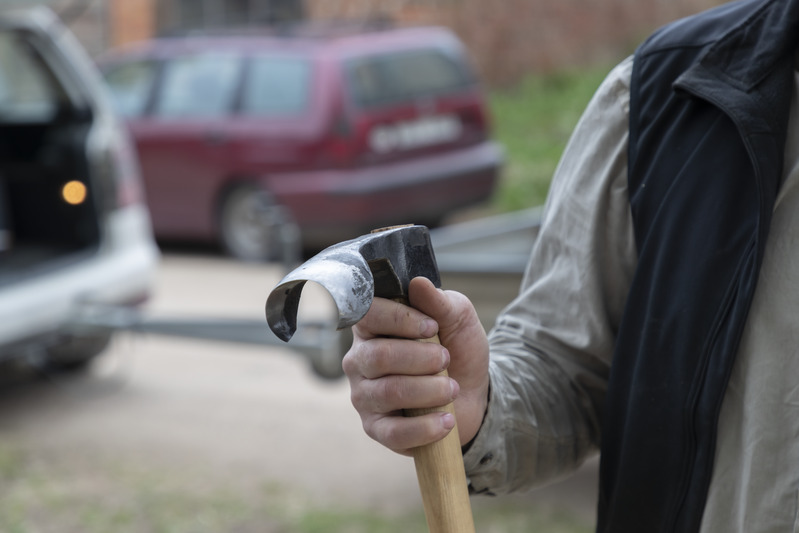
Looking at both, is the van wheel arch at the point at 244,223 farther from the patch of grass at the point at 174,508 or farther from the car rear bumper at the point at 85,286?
→ the patch of grass at the point at 174,508

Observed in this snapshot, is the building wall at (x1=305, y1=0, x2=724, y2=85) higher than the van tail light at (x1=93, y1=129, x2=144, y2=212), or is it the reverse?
the van tail light at (x1=93, y1=129, x2=144, y2=212)

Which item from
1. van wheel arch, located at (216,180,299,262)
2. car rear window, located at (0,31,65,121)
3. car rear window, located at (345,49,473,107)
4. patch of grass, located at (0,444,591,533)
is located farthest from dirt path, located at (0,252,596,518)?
car rear window, located at (345,49,473,107)

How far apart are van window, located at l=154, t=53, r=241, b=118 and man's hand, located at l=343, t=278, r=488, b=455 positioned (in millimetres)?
7095

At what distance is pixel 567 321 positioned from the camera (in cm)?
145

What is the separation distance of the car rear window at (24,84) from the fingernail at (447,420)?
14.1ft

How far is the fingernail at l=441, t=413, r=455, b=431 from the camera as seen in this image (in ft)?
3.93

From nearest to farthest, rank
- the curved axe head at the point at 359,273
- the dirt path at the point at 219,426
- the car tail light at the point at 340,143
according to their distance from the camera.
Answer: the curved axe head at the point at 359,273 → the dirt path at the point at 219,426 → the car tail light at the point at 340,143

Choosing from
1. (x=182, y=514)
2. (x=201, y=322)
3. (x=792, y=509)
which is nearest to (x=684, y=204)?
(x=792, y=509)

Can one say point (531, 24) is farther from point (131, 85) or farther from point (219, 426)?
point (219, 426)

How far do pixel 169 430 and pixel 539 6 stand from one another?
1018cm

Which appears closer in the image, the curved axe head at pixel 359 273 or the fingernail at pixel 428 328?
the curved axe head at pixel 359 273

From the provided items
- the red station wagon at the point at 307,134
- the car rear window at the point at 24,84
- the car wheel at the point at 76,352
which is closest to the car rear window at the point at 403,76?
the red station wagon at the point at 307,134

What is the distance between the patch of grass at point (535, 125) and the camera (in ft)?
31.4

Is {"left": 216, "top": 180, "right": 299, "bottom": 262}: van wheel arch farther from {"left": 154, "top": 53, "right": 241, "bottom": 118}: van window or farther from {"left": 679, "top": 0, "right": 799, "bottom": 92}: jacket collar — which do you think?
{"left": 679, "top": 0, "right": 799, "bottom": 92}: jacket collar
